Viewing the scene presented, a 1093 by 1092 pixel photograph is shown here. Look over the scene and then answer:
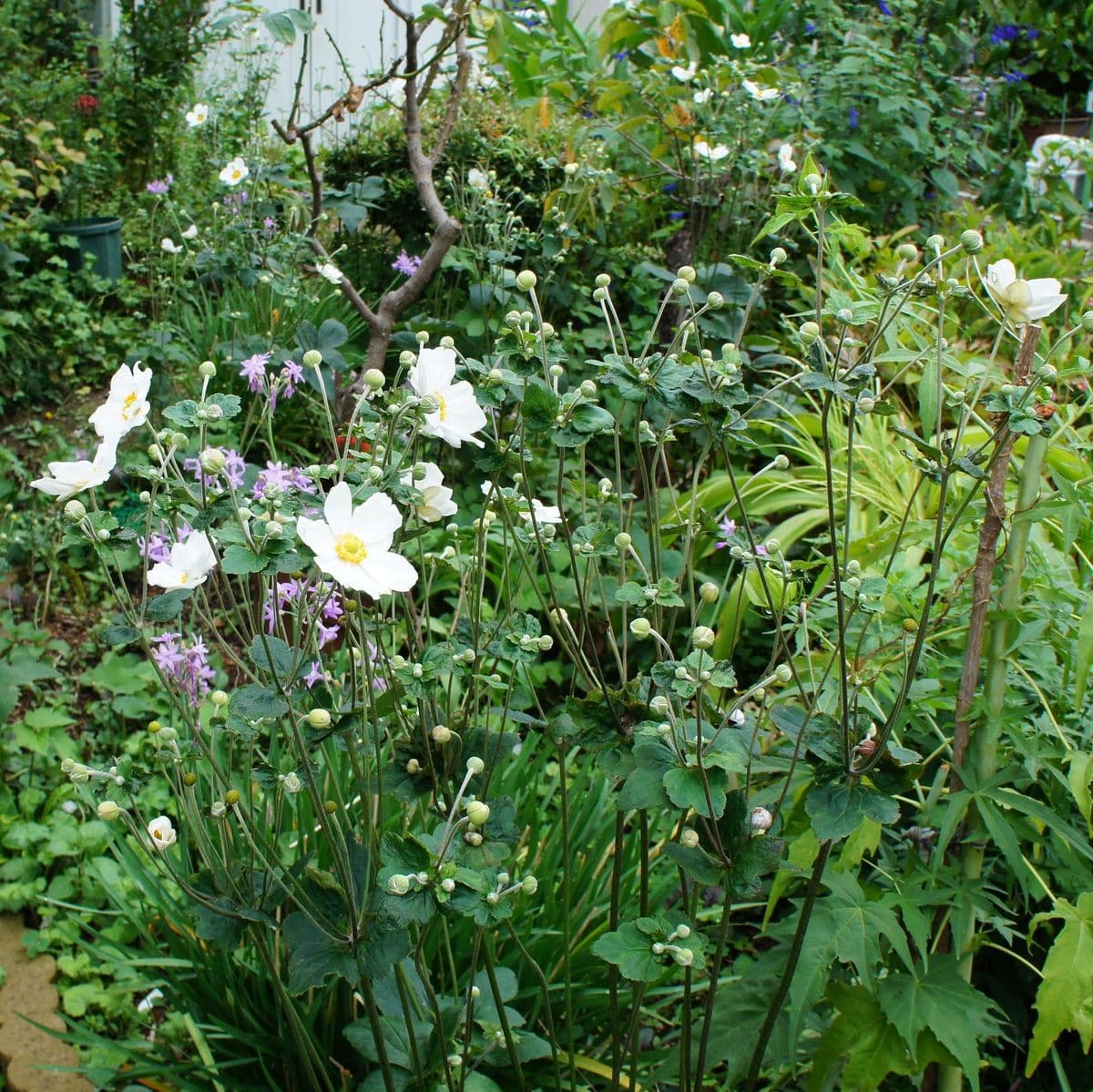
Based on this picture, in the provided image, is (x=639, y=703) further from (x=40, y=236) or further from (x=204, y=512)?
(x=40, y=236)

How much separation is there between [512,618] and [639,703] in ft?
0.55

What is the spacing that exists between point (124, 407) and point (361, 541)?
32cm

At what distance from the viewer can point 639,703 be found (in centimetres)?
117

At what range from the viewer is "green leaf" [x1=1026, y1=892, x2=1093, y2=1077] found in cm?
134

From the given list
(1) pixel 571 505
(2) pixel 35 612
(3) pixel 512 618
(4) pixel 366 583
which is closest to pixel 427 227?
(1) pixel 571 505

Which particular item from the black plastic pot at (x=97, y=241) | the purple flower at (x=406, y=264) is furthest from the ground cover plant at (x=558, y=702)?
the black plastic pot at (x=97, y=241)

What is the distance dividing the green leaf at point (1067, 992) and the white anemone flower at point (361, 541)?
983mm

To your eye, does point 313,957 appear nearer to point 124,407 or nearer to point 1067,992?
point 124,407

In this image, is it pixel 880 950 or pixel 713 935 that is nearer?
pixel 880 950

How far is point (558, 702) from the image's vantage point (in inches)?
106

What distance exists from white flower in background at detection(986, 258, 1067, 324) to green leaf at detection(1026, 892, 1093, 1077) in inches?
30.2

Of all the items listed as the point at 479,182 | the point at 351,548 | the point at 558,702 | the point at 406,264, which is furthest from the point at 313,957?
the point at 406,264

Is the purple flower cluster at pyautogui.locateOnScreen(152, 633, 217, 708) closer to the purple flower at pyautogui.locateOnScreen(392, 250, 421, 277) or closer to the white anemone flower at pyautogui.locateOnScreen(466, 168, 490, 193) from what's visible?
the white anemone flower at pyautogui.locateOnScreen(466, 168, 490, 193)

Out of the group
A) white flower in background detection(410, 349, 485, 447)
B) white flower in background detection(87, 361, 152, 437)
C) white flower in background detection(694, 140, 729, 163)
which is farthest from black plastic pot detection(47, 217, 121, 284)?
white flower in background detection(410, 349, 485, 447)
